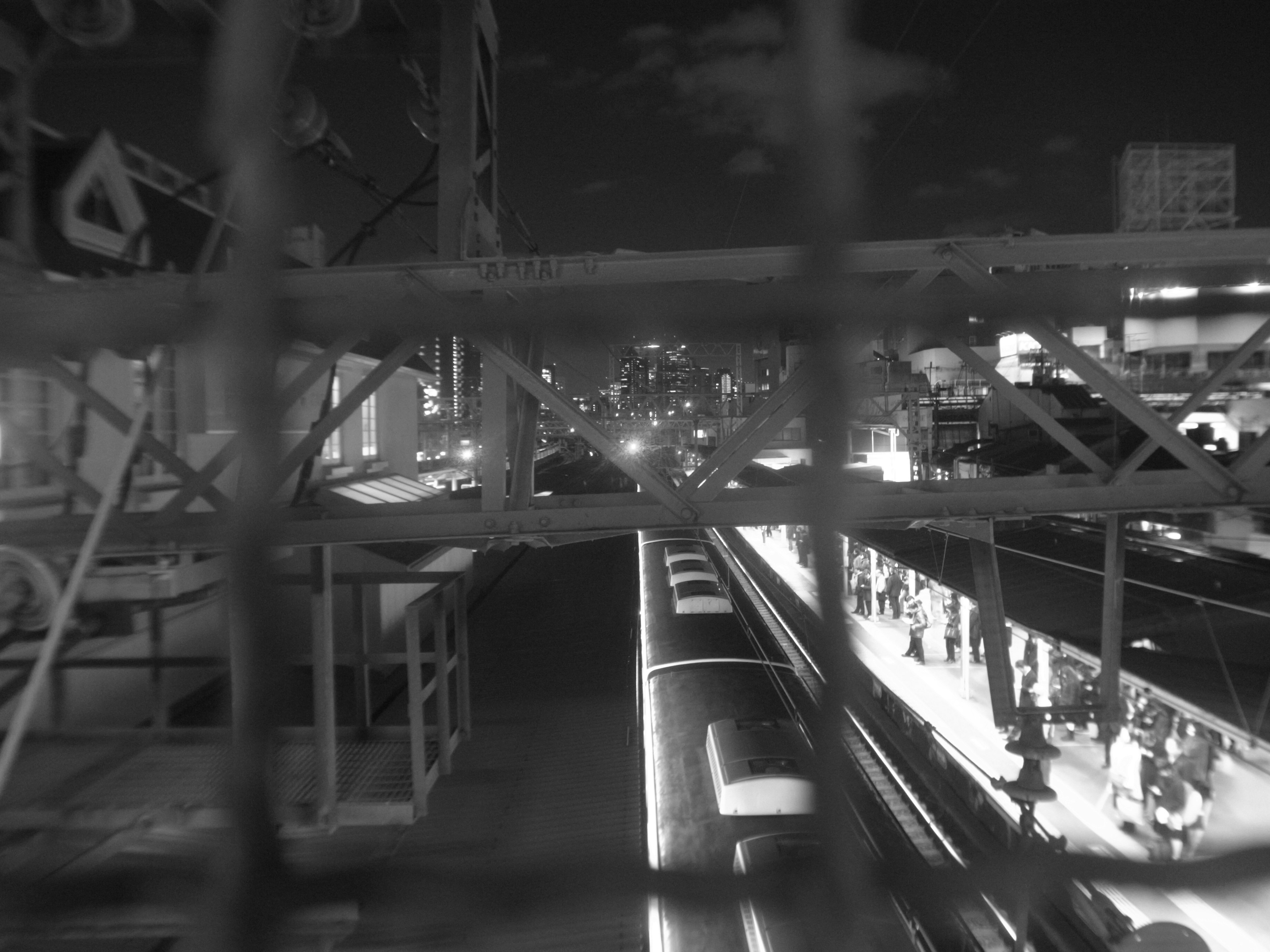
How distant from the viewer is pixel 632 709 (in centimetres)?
600

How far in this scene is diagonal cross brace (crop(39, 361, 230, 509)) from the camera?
160cm

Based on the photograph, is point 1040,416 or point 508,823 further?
point 508,823

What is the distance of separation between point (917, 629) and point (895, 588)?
2.57ft

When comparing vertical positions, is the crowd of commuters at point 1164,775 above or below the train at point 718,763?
below

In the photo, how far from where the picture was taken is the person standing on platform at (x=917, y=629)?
948 cm

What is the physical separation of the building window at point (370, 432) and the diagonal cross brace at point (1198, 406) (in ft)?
27.2

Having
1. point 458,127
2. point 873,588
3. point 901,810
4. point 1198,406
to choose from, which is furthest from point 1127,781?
point 458,127

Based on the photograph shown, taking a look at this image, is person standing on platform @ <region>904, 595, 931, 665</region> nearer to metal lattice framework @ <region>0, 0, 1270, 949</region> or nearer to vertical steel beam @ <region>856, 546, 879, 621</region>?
vertical steel beam @ <region>856, 546, 879, 621</region>

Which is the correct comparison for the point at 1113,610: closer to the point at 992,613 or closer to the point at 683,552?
the point at 992,613

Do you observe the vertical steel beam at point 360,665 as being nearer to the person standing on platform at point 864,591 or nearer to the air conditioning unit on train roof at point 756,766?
the air conditioning unit on train roof at point 756,766

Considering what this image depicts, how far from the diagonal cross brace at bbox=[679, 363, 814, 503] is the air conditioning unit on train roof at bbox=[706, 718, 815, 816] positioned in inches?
80.6

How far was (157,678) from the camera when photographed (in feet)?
14.9

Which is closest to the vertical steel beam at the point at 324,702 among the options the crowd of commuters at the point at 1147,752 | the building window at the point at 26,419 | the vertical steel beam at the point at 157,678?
the vertical steel beam at the point at 157,678

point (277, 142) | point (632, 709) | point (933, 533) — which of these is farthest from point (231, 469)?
point (933, 533)
